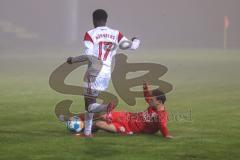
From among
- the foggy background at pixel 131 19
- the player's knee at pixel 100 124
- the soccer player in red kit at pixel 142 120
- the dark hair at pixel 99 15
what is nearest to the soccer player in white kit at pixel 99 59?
the dark hair at pixel 99 15

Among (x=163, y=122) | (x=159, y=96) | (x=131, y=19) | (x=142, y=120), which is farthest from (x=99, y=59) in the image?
(x=131, y=19)

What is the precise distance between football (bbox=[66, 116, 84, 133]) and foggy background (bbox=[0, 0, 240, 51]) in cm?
4548

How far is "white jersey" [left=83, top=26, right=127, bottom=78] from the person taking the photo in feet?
35.6

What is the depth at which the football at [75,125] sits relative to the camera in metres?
11.4

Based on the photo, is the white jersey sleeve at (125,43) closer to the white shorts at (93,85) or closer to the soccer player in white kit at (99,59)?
the soccer player in white kit at (99,59)

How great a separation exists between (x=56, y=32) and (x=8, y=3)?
21.8ft

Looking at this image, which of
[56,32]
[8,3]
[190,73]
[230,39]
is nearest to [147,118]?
[190,73]

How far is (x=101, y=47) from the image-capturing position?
1095 cm

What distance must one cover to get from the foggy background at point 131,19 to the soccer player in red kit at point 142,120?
149 feet

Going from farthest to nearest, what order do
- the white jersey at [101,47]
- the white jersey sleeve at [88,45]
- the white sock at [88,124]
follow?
1. the white sock at [88,124]
2. the white jersey at [101,47]
3. the white jersey sleeve at [88,45]

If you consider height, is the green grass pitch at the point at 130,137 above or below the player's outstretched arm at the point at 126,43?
below

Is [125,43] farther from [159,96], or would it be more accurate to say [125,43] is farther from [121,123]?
[121,123]

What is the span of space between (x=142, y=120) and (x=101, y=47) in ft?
4.87

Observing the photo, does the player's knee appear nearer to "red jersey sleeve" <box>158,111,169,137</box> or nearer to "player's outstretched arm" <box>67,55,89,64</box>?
"red jersey sleeve" <box>158,111,169,137</box>
